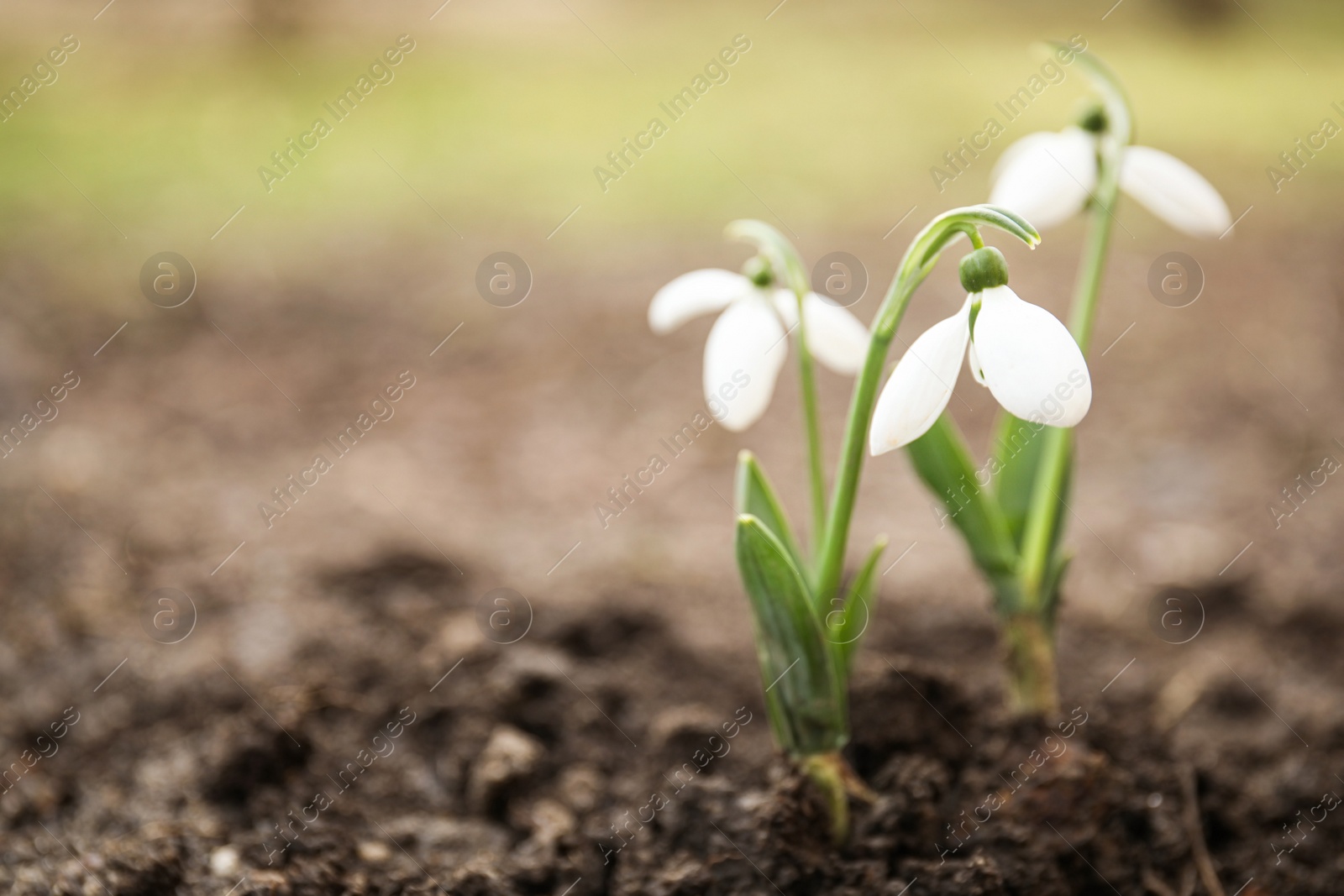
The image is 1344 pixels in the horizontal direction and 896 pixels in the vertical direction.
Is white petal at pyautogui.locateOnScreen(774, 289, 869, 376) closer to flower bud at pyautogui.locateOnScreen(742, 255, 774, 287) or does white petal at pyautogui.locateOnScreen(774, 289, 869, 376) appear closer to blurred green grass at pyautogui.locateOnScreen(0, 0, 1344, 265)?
flower bud at pyautogui.locateOnScreen(742, 255, 774, 287)

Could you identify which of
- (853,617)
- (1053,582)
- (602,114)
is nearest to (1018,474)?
(1053,582)

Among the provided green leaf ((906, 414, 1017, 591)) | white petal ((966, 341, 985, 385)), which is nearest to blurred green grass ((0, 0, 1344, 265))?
green leaf ((906, 414, 1017, 591))

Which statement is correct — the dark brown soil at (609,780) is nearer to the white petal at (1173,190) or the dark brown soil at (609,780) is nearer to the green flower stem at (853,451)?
the green flower stem at (853,451)

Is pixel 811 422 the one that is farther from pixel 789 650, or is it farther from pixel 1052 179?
pixel 1052 179

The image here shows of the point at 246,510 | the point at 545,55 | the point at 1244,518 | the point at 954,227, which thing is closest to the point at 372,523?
the point at 246,510

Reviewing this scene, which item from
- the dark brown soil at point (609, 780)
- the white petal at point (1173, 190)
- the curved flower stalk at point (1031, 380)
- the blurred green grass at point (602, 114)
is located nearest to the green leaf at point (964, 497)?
the curved flower stalk at point (1031, 380)

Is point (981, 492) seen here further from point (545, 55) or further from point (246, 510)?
point (545, 55)
